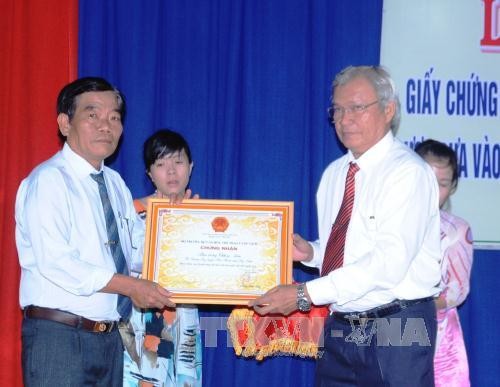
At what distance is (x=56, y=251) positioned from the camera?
2.79 metres

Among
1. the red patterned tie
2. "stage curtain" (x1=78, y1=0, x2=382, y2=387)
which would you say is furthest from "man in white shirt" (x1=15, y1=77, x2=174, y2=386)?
"stage curtain" (x1=78, y1=0, x2=382, y2=387)

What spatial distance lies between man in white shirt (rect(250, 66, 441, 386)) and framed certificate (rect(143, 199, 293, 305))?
14cm

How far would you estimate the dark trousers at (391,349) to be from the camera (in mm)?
2783

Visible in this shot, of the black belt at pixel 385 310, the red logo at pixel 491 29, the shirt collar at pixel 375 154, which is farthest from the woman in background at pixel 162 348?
the red logo at pixel 491 29

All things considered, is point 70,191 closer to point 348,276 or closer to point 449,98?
point 348,276

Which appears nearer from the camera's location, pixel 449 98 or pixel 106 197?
pixel 106 197

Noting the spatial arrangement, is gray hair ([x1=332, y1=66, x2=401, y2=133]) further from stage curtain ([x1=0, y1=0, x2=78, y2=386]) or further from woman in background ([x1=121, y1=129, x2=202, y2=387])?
stage curtain ([x1=0, y1=0, x2=78, y2=386])

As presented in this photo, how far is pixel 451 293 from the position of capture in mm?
3641

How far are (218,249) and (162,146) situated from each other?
0.88 m

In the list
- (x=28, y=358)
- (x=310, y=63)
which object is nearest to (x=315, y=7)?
(x=310, y=63)

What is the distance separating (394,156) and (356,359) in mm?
856

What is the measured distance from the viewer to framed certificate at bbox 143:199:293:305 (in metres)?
3.16

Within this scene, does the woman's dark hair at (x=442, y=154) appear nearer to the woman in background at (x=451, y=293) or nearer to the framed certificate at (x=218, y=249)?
the woman in background at (x=451, y=293)

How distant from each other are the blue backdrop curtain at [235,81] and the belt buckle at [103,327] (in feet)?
4.79
